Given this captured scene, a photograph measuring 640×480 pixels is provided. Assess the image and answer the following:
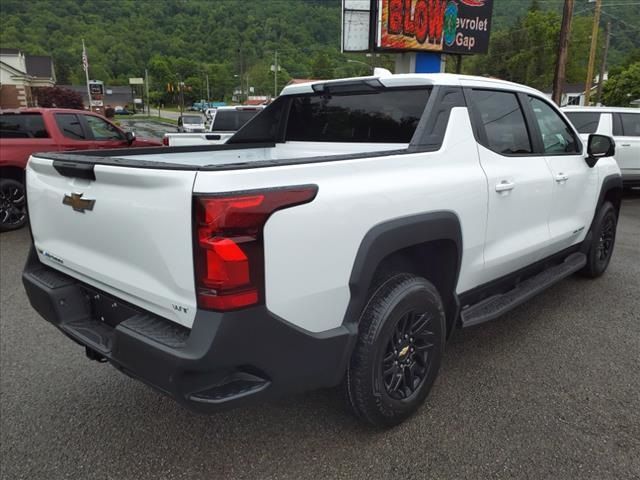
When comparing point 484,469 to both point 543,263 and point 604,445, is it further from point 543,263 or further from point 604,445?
point 543,263

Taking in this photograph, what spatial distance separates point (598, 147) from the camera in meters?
4.09

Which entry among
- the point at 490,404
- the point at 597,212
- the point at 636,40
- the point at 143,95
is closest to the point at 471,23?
the point at 597,212

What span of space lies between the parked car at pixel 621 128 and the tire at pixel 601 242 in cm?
539

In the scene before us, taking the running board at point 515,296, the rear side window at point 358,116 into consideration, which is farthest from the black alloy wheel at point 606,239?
the rear side window at point 358,116

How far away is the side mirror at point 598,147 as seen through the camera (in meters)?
4.08

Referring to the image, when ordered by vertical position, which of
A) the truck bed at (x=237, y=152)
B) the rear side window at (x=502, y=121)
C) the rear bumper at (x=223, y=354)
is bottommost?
the rear bumper at (x=223, y=354)

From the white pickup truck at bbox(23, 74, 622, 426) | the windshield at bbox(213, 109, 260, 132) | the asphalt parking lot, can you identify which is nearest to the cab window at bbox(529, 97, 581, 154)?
the white pickup truck at bbox(23, 74, 622, 426)

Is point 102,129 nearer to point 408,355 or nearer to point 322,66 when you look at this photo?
point 408,355

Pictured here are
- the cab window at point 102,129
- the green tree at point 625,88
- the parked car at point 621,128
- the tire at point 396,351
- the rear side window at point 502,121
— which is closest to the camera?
the tire at point 396,351

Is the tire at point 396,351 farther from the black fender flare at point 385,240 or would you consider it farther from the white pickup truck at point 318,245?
the black fender flare at point 385,240

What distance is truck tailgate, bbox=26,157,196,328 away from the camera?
1904 mm

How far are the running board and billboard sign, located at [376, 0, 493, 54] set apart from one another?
15.1m

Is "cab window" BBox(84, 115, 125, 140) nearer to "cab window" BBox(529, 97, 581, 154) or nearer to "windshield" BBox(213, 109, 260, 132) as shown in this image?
"windshield" BBox(213, 109, 260, 132)

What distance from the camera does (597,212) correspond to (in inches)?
180
